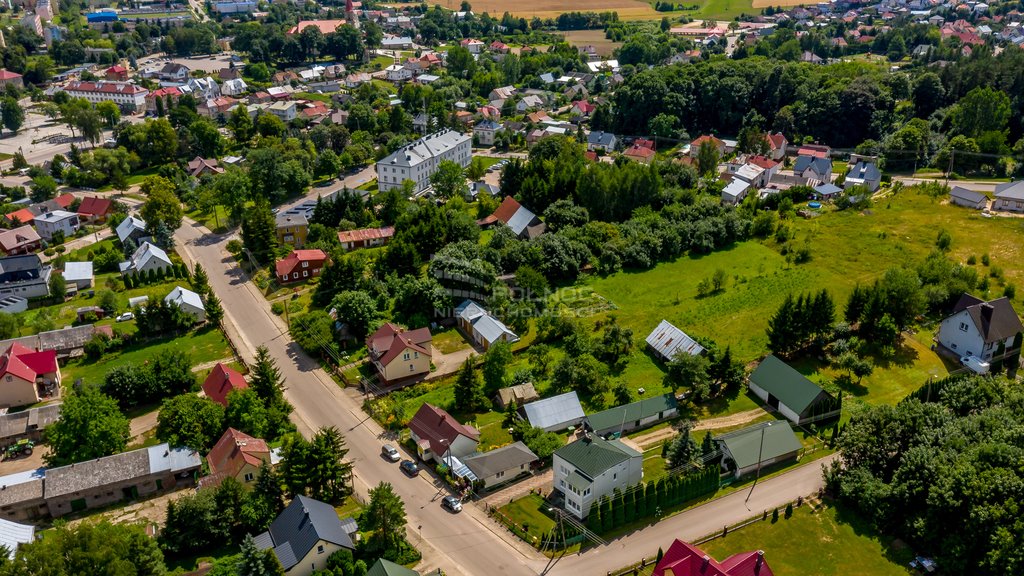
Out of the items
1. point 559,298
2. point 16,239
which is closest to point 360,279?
point 559,298

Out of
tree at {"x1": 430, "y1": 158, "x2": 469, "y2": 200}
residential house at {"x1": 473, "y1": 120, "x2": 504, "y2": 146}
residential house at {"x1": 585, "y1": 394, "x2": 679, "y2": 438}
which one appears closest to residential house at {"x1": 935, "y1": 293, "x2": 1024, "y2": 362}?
residential house at {"x1": 585, "y1": 394, "x2": 679, "y2": 438}

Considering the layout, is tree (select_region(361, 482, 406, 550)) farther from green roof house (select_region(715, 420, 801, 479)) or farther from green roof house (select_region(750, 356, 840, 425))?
green roof house (select_region(750, 356, 840, 425))

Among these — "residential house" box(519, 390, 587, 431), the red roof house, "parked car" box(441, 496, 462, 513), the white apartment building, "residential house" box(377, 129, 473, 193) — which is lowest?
"parked car" box(441, 496, 462, 513)

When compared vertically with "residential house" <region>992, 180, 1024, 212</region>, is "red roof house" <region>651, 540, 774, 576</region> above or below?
below

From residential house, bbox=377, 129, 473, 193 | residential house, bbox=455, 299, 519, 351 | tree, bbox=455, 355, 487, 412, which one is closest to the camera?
tree, bbox=455, 355, 487, 412

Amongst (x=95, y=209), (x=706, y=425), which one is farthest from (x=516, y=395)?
(x=95, y=209)

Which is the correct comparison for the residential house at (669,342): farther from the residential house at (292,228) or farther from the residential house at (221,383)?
the residential house at (292,228)
